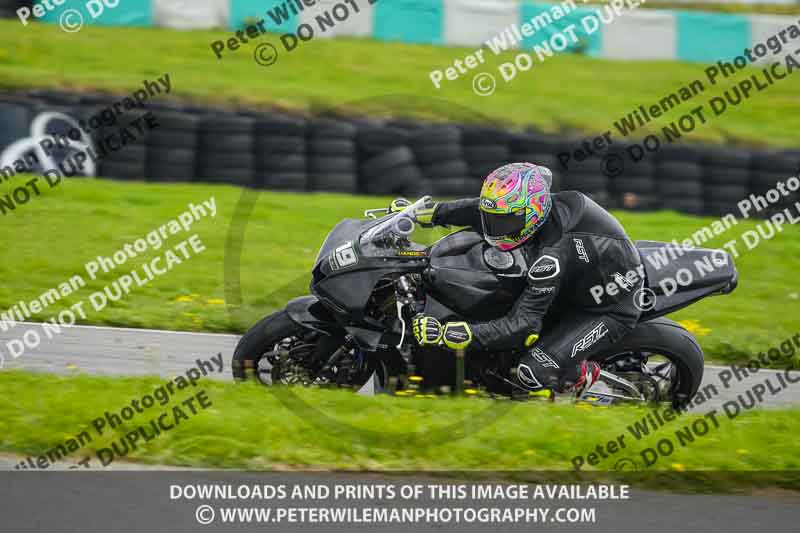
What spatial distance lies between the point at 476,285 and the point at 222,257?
474cm

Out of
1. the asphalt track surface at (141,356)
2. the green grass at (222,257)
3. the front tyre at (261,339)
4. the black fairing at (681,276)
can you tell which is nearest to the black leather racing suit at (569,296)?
the black fairing at (681,276)

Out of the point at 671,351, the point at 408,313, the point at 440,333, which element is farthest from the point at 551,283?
the point at 671,351

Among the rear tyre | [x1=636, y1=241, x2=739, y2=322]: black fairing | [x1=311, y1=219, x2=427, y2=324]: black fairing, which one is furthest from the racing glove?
[x1=636, y1=241, x2=739, y2=322]: black fairing

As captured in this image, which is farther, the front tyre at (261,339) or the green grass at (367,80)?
the green grass at (367,80)

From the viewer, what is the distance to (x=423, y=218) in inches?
249

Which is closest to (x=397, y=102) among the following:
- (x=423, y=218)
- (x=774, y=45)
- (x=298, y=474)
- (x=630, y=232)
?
(x=630, y=232)

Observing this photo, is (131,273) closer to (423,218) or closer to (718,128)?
(423,218)

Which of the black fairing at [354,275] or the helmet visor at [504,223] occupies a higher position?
the helmet visor at [504,223]

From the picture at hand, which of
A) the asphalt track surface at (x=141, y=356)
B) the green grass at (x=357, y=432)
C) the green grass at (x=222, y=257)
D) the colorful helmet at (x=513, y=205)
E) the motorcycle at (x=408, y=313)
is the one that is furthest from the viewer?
the green grass at (x=222, y=257)

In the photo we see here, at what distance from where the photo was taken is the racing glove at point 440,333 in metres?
5.84

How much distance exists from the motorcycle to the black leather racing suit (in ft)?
0.54

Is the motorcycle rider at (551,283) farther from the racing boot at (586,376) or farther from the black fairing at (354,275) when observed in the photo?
the black fairing at (354,275)

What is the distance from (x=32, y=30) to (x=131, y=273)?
9.97 m

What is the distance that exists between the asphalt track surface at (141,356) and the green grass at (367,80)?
24.7 ft
